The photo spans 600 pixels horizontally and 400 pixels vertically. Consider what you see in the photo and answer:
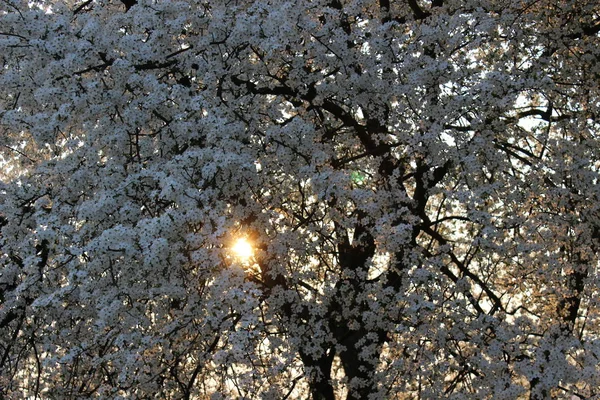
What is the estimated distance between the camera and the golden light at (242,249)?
7.38 m

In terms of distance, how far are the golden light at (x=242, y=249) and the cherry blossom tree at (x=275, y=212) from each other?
3cm

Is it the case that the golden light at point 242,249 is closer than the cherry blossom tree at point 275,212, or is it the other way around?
the cherry blossom tree at point 275,212

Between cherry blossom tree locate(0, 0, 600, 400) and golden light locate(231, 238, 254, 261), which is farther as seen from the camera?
golden light locate(231, 238, 254, 261)

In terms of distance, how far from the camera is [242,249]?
7.96 m

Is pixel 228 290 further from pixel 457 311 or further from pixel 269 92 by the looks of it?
pixel 269 92

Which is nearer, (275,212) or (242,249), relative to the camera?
(242,249)

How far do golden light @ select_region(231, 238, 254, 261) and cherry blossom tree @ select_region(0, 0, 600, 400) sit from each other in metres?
0.03

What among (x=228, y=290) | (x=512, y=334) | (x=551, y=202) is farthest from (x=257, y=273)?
(x=551, y=202)

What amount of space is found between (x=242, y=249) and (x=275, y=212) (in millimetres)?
703

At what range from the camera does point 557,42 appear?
10008 mm

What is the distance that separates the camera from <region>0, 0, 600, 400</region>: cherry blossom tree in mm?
7074

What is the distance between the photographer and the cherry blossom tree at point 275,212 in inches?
279

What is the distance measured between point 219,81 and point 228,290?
9.13 feet

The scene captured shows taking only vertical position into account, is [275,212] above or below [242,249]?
above
